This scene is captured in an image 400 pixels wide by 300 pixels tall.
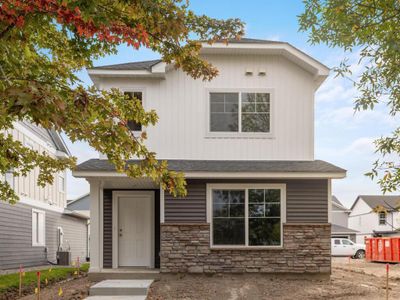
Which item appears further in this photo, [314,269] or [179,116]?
[179,116]

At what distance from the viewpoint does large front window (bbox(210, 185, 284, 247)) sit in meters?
12.0

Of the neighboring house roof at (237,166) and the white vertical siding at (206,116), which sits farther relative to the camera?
the white vertical siding at (206,116)

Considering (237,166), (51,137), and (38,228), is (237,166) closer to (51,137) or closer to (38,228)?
(38,228)

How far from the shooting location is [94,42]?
791cm

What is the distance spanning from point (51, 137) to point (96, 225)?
493 inches

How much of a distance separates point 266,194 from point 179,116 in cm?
334

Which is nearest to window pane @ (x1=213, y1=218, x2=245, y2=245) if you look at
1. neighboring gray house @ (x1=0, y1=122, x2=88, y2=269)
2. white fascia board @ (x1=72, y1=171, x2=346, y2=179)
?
white fascia board @ (x1=72, y1=171, x2=346, y2=179)

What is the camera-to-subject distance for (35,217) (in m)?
20.4

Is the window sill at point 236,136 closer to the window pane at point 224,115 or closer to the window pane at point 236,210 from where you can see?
the window pane at point 224,115

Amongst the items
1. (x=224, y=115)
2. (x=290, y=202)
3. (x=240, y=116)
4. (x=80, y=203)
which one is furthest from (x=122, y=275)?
(x=80, y=203)

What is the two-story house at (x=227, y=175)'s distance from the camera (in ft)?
38.8

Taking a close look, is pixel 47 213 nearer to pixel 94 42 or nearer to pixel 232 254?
pixel 232 254

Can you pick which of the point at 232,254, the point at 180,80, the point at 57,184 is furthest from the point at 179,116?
the point at 57,184

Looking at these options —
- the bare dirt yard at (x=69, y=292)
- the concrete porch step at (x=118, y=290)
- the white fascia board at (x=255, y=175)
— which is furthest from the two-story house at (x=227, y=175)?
the concrete porch step at (x=118, y=290)
